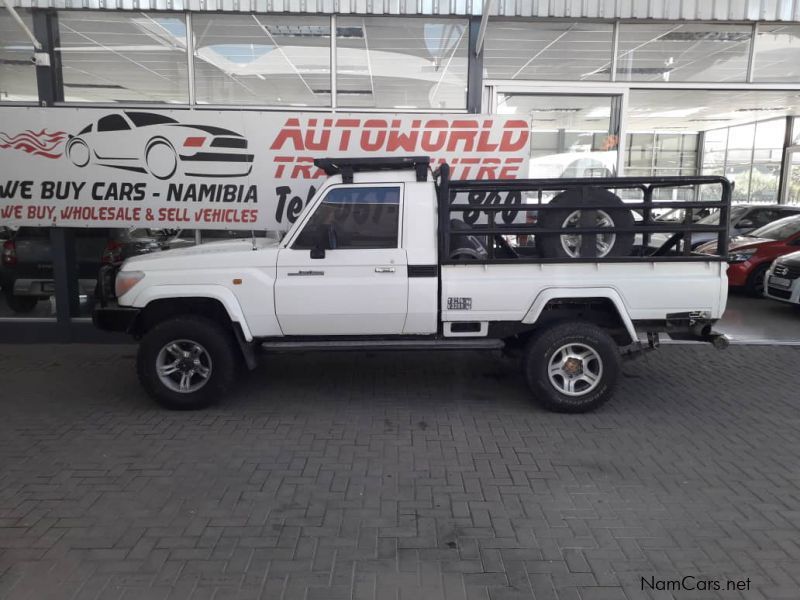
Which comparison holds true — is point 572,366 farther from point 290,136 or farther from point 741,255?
point 741,255

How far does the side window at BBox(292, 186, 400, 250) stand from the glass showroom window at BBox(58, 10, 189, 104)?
162 inches

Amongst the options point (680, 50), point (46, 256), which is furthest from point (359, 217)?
point (680, 50)

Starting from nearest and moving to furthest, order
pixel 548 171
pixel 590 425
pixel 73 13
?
pixel 590 425 < pixel 73 13 < pixel 548 171

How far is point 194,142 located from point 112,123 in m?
0.98

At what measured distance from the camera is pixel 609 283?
5180mm

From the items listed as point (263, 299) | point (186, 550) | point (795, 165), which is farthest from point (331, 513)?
point (795, 165)

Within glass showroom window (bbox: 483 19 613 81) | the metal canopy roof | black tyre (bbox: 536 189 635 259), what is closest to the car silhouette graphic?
the metal canopy roof

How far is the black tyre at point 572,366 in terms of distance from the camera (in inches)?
206

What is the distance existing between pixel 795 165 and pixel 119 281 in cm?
2207

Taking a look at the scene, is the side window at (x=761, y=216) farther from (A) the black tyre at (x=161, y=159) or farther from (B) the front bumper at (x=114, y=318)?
(B) the front bumper at (x=114, y=318)

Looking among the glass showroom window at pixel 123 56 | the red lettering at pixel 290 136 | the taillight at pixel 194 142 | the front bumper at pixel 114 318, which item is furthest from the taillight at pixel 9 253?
the red lettering at pixel 290 136

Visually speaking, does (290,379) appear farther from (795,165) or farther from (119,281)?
(795,165)

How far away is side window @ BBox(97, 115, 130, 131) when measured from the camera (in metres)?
7.29

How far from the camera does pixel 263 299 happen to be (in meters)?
5.19
